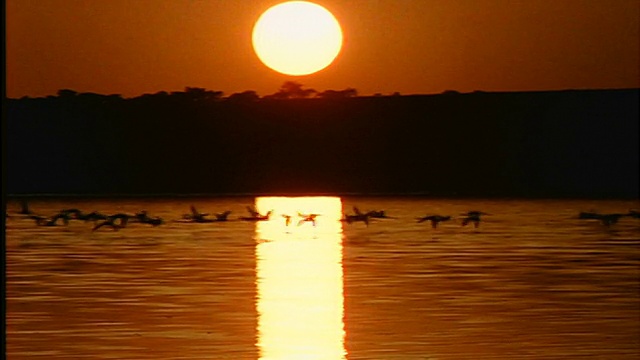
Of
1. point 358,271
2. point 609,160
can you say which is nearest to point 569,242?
point 358,271

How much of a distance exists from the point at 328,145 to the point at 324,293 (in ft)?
118

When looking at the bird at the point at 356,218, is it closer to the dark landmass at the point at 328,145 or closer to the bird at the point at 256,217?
the bird at the point at 256,217

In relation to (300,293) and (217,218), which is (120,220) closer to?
(217,218)

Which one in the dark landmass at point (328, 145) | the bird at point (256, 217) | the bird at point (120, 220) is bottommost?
the bird at point (120, 220)

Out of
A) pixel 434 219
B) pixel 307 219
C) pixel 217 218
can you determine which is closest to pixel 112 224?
pixel 217 218

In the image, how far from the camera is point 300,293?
1009cm

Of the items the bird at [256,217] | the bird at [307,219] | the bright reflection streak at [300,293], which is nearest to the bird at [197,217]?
the bird at [256,217]

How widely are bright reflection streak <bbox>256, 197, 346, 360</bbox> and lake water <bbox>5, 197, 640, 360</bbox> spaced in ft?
0.05

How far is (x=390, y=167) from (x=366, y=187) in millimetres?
1437

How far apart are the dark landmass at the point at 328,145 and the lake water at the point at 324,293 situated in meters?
23.6

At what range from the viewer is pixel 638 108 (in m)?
42.0

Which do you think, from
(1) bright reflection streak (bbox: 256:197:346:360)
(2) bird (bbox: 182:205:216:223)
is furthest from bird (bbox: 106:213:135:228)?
(1) bright reflection streak (bbox: 256:197:346:360)

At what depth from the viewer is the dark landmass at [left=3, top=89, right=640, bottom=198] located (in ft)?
139

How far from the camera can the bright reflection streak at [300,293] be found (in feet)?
23.8
